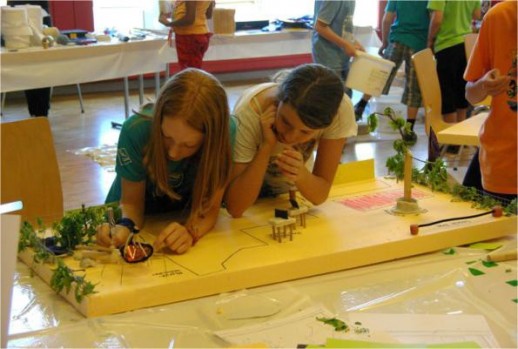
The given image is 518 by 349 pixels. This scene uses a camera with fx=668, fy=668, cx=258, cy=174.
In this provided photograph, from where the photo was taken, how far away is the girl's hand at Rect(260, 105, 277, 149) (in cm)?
155

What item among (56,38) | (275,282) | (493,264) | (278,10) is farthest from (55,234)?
(278,10)

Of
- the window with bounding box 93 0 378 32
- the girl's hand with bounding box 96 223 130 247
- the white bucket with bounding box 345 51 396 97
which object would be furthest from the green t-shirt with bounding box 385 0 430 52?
the girl's hand with bounding box 96 223 130 247

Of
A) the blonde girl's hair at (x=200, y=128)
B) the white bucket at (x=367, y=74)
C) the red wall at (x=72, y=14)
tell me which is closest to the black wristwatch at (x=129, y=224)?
the blonde girl's hair at (x=200, y=128)

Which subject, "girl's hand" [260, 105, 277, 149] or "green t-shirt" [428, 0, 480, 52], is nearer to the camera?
"girl's hand" [260, 105, 277, 149]

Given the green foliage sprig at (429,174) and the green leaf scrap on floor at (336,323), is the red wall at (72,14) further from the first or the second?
the green leaf scrap on floor at (336,323)

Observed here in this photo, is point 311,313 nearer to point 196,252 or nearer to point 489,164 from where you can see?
point 196,252

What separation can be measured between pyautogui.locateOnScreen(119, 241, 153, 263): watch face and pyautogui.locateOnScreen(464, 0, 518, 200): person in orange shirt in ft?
3.36

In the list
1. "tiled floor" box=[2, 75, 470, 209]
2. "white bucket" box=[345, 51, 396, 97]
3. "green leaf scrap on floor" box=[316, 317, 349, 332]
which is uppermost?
"green leaf scrap on floor" box=[316, 317, 349, 332]

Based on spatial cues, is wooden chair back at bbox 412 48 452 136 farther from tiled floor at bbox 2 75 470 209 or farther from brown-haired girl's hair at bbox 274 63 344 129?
brown-haired girl's hair at bbox 274 63 344 129

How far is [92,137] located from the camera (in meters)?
4.76

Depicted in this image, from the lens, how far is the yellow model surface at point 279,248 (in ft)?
3.95

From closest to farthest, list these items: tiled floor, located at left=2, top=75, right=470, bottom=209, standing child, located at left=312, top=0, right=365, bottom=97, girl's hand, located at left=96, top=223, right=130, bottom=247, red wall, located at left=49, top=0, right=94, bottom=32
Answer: girl's hand, located at left=96, top=223, right=130, bottom=247, tiled floor, located at left=2, top=75, right=470, bottom=209, standing child, located at left=312, top=0, right=365, bottom=97, red wall, located at left=49, top=0, right=94, bottom=32

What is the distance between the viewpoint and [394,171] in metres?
1.77

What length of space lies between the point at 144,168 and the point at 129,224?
15cm
